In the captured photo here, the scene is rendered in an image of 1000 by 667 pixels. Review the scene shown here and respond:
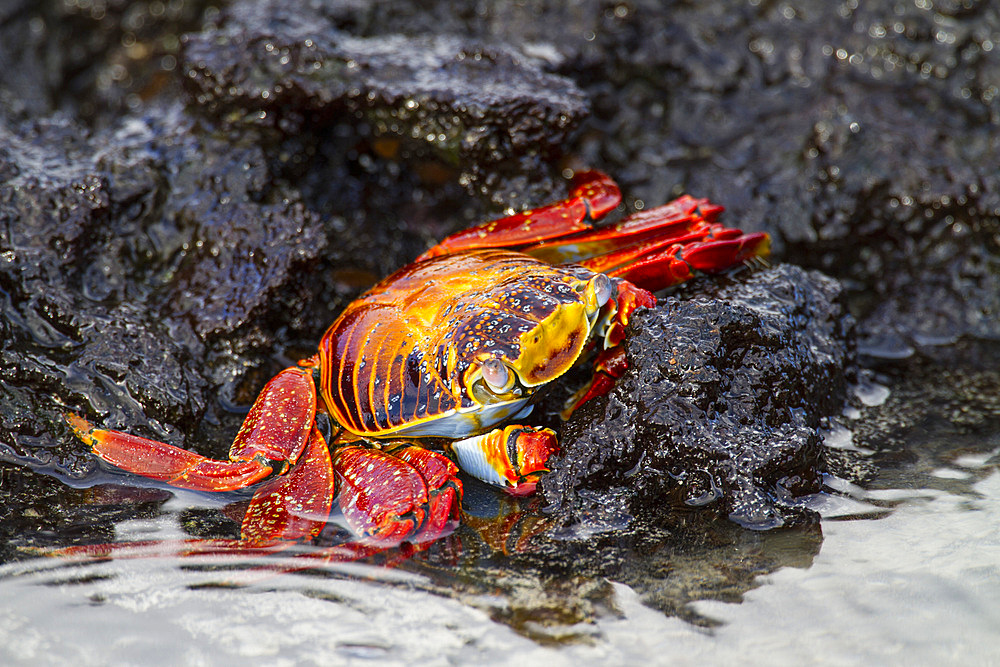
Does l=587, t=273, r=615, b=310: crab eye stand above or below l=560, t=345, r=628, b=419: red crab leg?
above

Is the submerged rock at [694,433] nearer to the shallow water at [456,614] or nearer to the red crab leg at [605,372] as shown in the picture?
the red crab leg at [605,372]

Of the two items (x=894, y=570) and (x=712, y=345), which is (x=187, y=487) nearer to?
(x=712, y=345)

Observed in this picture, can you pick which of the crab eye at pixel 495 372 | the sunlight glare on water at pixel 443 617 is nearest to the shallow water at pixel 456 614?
the sunlight glare on water at pixel 443 617

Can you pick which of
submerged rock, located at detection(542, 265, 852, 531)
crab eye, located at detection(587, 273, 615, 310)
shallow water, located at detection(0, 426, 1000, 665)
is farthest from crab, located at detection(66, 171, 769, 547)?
shallow water, located at detection(0, 426, 1000, 665)

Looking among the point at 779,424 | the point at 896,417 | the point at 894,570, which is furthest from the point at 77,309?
the point at 896,417

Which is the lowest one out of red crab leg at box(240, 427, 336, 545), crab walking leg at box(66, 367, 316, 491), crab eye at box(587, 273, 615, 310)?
red crab leg at box(240, 427, 336, 545)

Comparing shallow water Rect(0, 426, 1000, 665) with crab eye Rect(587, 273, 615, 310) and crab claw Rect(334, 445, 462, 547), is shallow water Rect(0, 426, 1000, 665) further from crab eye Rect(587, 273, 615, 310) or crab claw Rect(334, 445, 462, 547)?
crab eye Rect(587, 273, 615, 310)

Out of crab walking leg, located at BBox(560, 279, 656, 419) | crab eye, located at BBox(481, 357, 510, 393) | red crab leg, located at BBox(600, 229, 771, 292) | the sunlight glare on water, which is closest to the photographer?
the sunlight glare on water
